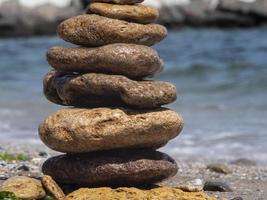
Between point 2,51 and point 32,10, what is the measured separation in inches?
522

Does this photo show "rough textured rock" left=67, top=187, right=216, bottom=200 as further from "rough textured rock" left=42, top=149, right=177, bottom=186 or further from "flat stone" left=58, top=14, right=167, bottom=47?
"flat stone" left=58, top=14, right=167, bottom=47

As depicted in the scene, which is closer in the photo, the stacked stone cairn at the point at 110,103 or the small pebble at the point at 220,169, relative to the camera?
the stacked stone cairn at the point at 110,103

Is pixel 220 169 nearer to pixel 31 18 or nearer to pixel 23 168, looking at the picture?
pixel 23 168

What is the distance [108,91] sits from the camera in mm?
7484

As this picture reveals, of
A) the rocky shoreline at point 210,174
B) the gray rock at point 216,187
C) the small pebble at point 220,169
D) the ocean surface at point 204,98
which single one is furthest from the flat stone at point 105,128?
the ocean surface at point 204,98

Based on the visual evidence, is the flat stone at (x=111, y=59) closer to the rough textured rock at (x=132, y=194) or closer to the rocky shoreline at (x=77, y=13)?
the rough textured rock at (x=132, y=194)

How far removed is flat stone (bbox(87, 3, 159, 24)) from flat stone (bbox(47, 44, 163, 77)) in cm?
31

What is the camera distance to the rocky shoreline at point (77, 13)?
171ft

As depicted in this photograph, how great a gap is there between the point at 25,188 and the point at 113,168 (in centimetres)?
79

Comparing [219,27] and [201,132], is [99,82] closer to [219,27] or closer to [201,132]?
[201,132]

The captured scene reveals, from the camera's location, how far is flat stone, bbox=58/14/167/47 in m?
7.61

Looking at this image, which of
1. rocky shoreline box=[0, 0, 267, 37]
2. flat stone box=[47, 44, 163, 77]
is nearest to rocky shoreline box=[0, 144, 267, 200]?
flat stone box=[47, 44, 163, 77]

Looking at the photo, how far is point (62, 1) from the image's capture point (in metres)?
54.8

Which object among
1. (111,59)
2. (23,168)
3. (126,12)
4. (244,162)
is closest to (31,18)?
(244,162)
